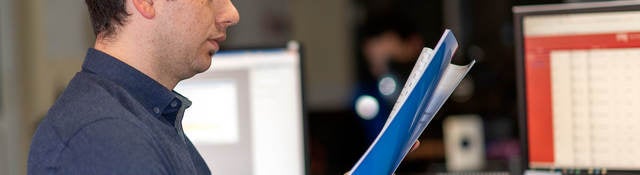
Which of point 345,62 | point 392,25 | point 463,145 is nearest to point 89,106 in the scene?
point 463,145

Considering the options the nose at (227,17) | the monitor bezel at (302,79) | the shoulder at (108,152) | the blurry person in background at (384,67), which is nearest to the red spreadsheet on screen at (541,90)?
the monitor bezel at (302,79)

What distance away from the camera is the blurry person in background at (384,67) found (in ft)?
15.0

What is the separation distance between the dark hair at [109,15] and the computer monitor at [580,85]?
0.86 m

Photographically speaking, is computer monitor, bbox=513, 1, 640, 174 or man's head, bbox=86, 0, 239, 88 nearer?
man's head, bbox=86, 0, 239, 88

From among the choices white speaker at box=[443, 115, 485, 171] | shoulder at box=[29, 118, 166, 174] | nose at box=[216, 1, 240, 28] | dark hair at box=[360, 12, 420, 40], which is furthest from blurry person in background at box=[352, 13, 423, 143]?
shoulder at box=[29, 118, 166, 174]

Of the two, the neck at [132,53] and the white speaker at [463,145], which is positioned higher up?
the neck at [132,53]

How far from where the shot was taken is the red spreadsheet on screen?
1.98 m

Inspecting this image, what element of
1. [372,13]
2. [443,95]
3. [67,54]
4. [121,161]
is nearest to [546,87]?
[443,95]

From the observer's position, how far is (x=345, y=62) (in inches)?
302

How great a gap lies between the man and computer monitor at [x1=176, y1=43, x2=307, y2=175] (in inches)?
27.5

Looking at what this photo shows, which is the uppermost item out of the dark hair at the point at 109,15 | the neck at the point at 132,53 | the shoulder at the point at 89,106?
the dark hair at the point at 109,15

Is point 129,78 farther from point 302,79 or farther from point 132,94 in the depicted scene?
point 302,79

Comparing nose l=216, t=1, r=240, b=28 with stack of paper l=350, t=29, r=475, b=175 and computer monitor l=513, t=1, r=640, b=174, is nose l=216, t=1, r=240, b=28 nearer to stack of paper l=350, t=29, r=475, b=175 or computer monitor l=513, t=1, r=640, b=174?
stack of paper l=350, t=29, r=475, b=175

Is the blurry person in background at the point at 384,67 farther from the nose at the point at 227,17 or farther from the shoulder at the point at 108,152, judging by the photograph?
the shoulder at the point at 108,152
